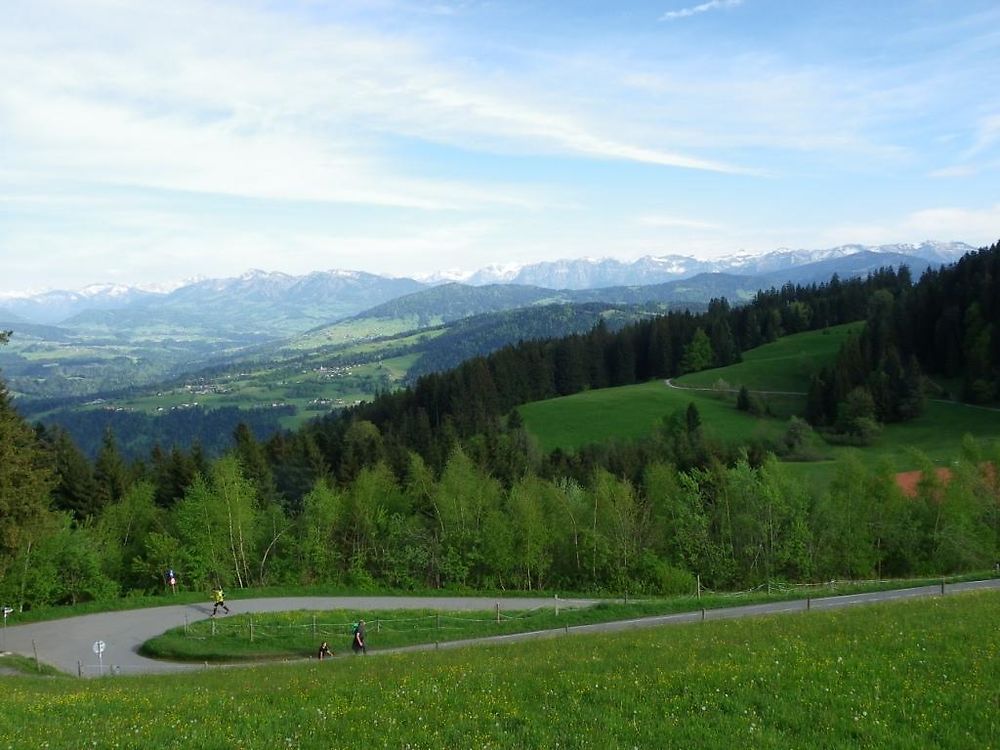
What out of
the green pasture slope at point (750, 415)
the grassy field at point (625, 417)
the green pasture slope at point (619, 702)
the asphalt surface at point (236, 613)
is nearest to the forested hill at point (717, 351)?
the green pasture slope at point (750, 415)

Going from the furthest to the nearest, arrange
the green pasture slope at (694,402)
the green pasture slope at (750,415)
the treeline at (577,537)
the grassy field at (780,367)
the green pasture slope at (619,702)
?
the grassy field at (780,367) < the green pasture slope at (694,402) < the green pasture slope at (750,415) < the treeline at (577,537) < the green pasture slope at (619,702)

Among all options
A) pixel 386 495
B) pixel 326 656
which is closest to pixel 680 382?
pixel 386 495

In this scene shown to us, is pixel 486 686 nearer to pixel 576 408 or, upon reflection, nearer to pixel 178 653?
pixel 178 653

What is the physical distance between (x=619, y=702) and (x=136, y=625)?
118ft

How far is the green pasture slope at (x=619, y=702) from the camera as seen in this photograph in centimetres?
1110

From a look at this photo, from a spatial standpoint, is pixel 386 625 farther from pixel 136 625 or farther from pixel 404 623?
pixel 136 625

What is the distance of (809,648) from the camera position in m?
16.1

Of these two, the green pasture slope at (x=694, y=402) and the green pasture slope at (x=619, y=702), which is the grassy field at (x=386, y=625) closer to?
the green pasture slope at (x=619, y=702)

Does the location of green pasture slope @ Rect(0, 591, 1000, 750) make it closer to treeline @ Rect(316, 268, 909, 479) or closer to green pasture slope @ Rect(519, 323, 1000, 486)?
green pasture slope @ Rect(519, 323, 1000, 486)

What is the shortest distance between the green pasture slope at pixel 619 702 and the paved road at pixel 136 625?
54.3 feet

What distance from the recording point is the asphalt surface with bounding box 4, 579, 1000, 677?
32.2 m

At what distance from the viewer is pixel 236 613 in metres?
41.4

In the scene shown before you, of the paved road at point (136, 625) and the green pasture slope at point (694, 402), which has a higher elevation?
the green pasture slope at point (694, 402)

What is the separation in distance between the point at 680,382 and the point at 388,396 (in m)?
58.5
